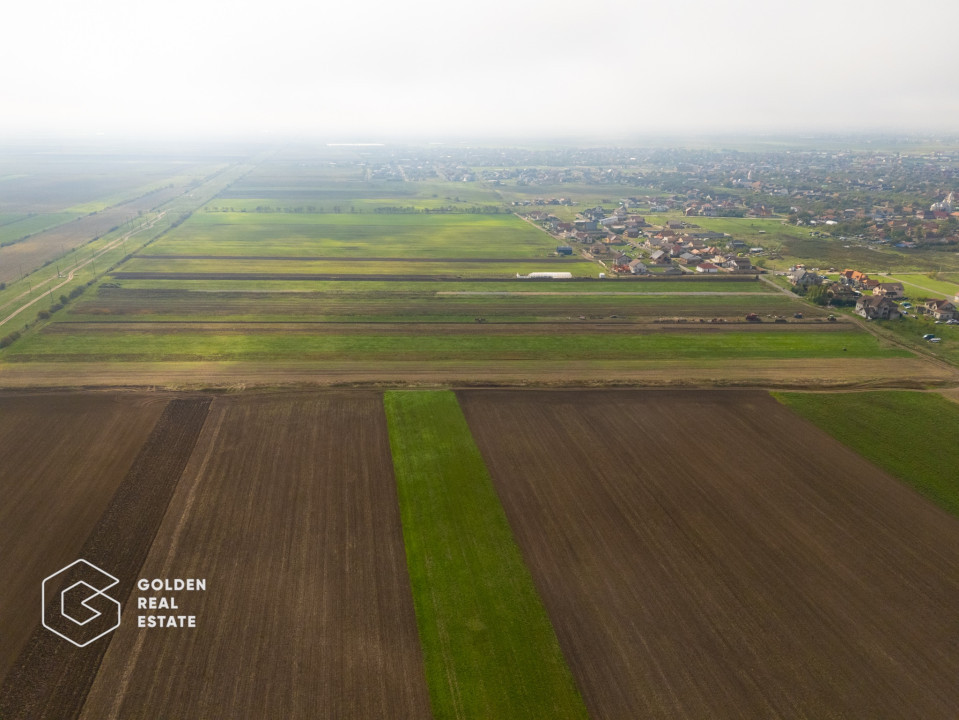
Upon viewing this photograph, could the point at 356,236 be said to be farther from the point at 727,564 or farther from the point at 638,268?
the point at 727,564

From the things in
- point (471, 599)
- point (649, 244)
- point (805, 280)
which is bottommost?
point (471, 599)

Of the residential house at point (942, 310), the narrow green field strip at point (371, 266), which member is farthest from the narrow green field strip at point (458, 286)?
the residential house at point (942, 310)

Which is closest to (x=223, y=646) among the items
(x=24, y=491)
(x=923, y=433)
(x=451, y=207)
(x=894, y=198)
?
(x=24, y=491)

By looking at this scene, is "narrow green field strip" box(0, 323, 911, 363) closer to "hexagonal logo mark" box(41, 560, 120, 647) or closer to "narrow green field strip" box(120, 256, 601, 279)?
"narrow green field strip" box(120, 256, 601, 279)

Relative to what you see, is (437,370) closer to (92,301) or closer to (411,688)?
(411,688)

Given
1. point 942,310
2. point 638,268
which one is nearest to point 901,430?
point 942,310

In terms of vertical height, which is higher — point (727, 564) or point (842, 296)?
point (842, 296)

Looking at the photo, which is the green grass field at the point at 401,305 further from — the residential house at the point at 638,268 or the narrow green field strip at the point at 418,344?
the residential house at the point at 638,268

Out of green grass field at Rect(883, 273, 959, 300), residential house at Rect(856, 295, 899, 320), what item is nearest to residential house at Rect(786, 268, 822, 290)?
residential house at Rect(856, 295, 899, 320)
